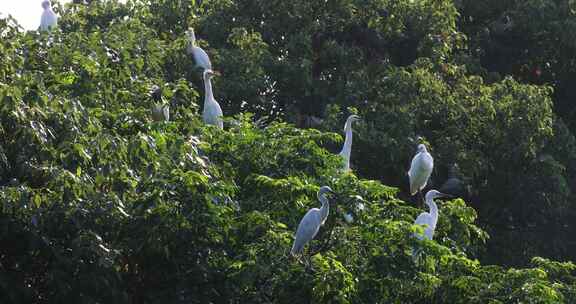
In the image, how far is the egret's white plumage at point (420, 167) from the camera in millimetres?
12828

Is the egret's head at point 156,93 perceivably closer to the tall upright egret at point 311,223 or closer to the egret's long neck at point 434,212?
the tall upright egret at point 311,223

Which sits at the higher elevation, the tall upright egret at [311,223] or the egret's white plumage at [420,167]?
the egret's white plumage at [420,167]

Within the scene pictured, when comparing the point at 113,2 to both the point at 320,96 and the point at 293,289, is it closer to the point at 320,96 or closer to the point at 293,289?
the point at 320,96

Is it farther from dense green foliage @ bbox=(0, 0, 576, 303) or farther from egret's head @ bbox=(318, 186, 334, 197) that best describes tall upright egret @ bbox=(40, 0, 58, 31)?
egret's head @ bbox=(318, 186, 334, 197)

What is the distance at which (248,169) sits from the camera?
32.8 ft

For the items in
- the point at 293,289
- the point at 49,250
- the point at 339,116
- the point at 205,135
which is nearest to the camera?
the point at 49,250

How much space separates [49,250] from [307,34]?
7.87 m

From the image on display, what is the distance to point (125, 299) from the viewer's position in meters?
8.14

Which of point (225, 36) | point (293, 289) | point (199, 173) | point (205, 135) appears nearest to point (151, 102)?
point (205, 135)

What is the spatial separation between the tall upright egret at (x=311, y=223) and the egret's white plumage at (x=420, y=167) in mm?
4022

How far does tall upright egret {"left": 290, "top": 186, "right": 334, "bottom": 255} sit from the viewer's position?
28.3 ft

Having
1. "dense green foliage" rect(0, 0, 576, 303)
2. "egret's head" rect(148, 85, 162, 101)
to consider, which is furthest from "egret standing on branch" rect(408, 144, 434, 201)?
"egret's head" rect(148, 85, 162, 101)

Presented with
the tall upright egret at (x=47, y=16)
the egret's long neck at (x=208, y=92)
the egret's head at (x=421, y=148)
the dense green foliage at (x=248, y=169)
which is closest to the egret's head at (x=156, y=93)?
the dense green foliage at (x=248, y=169)

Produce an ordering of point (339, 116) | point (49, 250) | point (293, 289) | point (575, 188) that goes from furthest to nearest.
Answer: point (575, 188) < point (339, 116) < point (293, 289) < point (49, 250)
